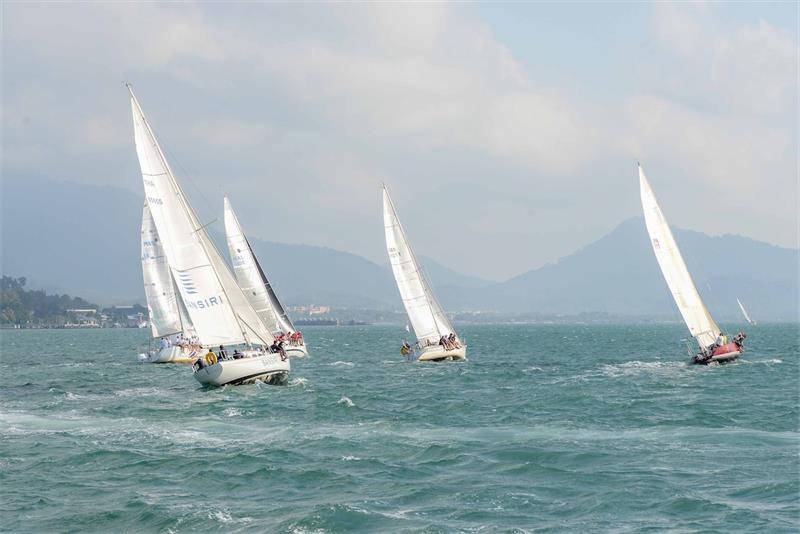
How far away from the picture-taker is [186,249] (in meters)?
45.1

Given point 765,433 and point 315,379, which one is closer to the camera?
point 765,433

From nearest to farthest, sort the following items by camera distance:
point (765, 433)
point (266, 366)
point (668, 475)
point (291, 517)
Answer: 1. point (291, 517)
2. point (668, 475)
3. point (765, 433)
4. point (266, 366)

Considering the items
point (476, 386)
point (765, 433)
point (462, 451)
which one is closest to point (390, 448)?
point (462, 451)

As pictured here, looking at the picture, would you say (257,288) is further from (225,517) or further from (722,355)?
(225,517)

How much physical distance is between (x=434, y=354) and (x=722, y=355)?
17721mm

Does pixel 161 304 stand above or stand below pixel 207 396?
above

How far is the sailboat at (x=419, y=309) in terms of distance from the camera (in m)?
65.1

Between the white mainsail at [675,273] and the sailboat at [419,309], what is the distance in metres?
14.8

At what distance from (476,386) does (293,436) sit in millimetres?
18289

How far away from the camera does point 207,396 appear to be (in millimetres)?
41406

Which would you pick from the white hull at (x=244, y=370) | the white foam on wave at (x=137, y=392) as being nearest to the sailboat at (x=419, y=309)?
the white hull at (x=244, y=370)

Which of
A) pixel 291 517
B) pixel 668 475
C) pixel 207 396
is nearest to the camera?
pixel 291 517

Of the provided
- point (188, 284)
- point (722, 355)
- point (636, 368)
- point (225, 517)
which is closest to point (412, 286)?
point (636, 368)

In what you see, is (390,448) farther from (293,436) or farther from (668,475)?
(668,475)
